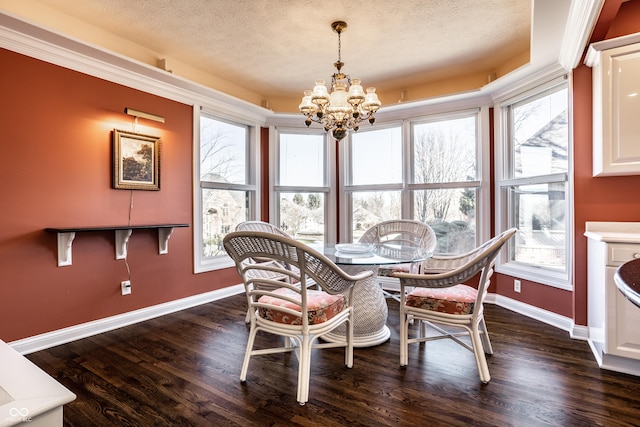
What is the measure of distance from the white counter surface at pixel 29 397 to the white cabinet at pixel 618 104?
3132 millimetres

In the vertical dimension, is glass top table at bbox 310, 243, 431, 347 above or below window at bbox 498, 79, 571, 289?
below

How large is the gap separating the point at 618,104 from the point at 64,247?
4253 mm

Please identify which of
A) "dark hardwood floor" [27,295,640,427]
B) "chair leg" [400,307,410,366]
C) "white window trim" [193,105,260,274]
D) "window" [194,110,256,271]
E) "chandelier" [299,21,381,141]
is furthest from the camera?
"window" [194,110,256,271]

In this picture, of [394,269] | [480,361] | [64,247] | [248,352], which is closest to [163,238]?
[64,247]

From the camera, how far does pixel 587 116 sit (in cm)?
259

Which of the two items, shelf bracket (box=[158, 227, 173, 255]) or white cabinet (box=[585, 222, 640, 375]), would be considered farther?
shelf bracket (box=[158, 227, 173, 255])

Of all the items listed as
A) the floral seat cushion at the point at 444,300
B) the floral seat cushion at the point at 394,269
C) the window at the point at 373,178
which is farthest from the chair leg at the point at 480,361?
the window at the point at 373,178

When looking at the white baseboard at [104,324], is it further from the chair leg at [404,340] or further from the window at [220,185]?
the chair leg at [404,340]

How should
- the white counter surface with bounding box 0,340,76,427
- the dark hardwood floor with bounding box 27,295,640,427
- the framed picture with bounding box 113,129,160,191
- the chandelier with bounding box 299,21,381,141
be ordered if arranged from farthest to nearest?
the framed picture with bounding box 113,129,160,191, the chandelier with bounding box 299,21,381,141, the dark hardwood floor with bounding box 27,295,640,427, the white counter surface with bounding box 0,340,76,427

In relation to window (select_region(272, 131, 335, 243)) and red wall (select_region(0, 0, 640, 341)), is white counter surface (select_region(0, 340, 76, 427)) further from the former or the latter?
window (select_region(272, 131, 335, 243))

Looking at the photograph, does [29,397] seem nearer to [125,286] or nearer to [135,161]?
[125,286]

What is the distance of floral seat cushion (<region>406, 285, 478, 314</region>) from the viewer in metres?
2.02

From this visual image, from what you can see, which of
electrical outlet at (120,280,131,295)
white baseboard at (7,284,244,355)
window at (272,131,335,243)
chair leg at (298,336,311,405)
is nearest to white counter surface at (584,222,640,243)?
chair leg at (298,336,311,405)

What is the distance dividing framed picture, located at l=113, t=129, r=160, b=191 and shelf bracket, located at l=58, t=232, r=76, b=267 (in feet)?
1.87
